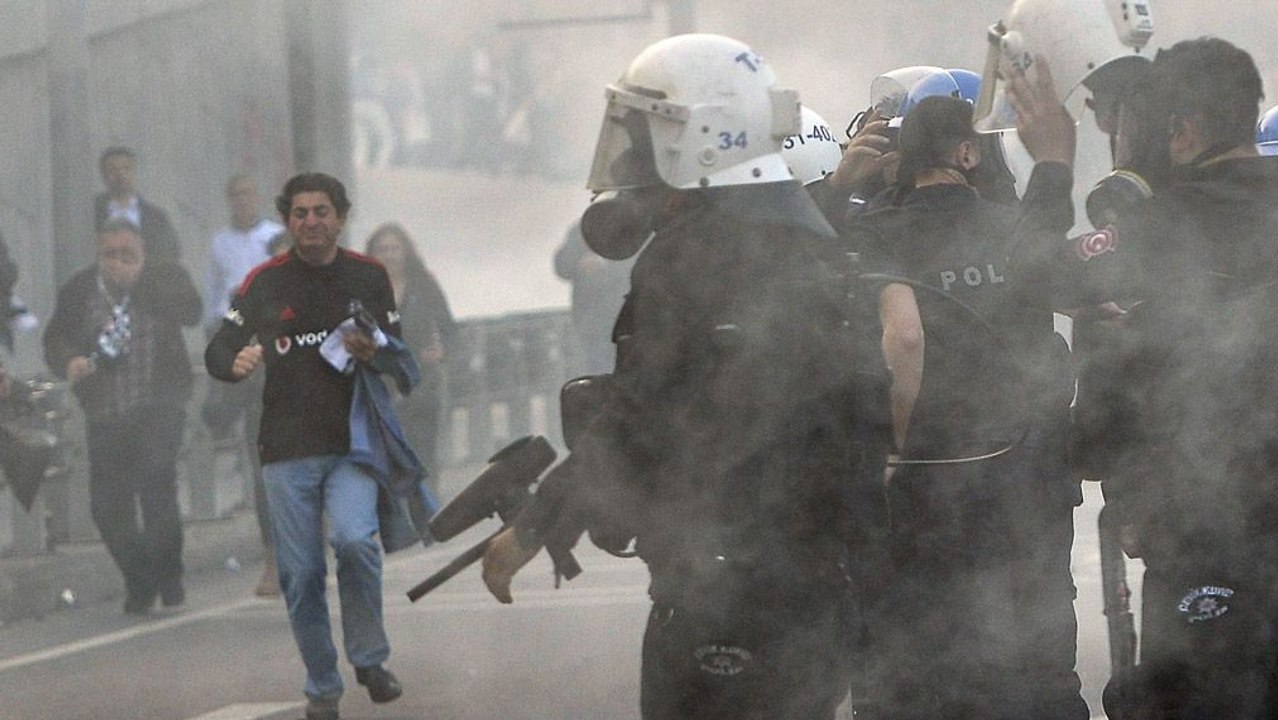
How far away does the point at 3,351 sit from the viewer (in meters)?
8.21

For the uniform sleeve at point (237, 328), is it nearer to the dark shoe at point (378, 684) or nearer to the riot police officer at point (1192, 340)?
the dark shoe at point (378, 684)

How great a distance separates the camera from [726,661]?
2951mm

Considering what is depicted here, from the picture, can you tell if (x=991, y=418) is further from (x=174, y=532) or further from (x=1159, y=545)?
(x=174, y=532)

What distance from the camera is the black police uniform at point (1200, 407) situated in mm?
3201

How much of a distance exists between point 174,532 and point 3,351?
0.77 metres

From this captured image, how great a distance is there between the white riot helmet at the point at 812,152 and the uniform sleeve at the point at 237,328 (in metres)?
1.92

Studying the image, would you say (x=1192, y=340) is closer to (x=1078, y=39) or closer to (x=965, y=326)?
(x=1078, y=39)

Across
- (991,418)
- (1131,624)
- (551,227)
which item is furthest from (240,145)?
(551,227)

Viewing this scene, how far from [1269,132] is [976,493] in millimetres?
1419

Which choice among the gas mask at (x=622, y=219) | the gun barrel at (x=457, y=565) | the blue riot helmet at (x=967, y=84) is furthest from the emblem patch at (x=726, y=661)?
the blue riot helmet at (x=967, y=84)

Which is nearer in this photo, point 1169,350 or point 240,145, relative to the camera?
point 1169,350

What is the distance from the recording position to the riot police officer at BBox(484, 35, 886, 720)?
9.75ft

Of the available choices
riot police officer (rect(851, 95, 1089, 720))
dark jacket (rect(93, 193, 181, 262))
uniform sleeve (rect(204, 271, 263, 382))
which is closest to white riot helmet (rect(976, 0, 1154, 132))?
riot police officer (rect(851, 95, 1089, 720))

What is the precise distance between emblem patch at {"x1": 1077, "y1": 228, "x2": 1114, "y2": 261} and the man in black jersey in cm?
272
